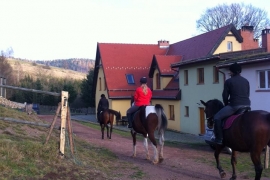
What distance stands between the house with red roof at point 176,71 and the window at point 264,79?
350cm

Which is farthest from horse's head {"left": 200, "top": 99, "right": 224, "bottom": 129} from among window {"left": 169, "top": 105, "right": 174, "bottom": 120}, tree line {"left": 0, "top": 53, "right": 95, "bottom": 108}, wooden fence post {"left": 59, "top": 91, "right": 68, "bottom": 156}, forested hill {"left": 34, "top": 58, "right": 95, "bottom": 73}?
forested hill {"left": 34, "top": 58, "right": 95, "bottom": 73}

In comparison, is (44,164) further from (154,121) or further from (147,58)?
(147,58)

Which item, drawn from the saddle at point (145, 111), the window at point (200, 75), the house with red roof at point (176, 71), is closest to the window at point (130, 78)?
the house with red roof at point (176, 71)

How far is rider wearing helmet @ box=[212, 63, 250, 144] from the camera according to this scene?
894 centimetres

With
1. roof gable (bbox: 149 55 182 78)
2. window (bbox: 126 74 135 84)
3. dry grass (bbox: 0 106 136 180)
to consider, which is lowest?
dry grass (bbox: 0 106 136 180)

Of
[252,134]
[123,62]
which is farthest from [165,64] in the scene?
[252,134]

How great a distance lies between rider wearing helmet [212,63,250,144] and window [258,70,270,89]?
10756 mm

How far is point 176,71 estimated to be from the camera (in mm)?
32500

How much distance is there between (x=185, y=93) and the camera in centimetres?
2956

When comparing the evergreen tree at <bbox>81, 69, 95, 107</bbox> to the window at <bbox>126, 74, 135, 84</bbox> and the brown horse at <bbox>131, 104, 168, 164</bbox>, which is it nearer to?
the window at <bbox>126, 74, 135, 84</bbox>

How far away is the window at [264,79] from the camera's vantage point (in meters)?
19.1

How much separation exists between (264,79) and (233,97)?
11.4 m

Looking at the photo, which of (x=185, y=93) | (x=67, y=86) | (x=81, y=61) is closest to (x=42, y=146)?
(x=185, y=93)

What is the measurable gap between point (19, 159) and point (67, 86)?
171 feet
